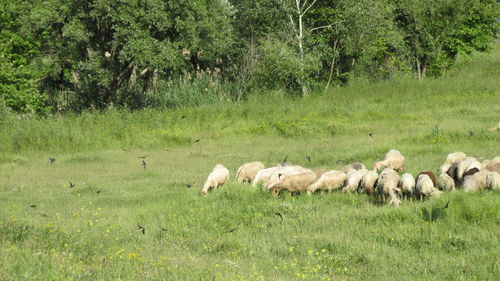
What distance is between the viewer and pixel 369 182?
12.0 meters

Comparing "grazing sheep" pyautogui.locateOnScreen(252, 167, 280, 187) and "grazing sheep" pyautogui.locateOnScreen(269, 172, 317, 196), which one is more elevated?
"grazing sheep" pyautogui.locateOnScreen(269, 172, 317, 196)

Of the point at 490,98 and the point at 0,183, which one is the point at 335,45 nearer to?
the point at 490,98

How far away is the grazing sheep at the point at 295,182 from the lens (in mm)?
12445

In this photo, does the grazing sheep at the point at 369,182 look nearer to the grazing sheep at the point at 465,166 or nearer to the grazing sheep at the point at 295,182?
the grazing sheep at the point at 295,182

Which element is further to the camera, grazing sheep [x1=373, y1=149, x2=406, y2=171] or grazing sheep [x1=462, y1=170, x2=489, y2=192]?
grazing sheep [x1=373, y1=149, x2=406, y2=171]

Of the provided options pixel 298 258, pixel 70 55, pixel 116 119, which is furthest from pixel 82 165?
pixel 70 55

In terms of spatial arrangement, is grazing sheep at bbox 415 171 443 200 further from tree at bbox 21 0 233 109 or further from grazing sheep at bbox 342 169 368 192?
tree at bbox 21 0 233 109

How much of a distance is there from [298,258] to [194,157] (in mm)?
12228

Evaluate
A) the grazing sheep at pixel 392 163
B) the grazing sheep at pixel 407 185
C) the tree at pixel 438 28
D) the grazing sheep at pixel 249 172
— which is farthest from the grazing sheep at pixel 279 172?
the tree at pixel 438 28

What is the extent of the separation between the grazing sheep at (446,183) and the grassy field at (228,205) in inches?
48.4

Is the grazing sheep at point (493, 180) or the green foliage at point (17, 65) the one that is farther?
the green foliage at point (17, 65)

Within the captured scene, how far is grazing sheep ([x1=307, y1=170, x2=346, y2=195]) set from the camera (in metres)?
12.5

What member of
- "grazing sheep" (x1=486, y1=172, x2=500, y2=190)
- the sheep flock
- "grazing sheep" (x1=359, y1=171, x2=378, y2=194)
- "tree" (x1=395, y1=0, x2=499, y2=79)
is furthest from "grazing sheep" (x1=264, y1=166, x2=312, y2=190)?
"tree" (x1=395, y1=0, x2=499, y2=79)

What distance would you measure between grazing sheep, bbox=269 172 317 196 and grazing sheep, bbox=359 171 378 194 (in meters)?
1.13
